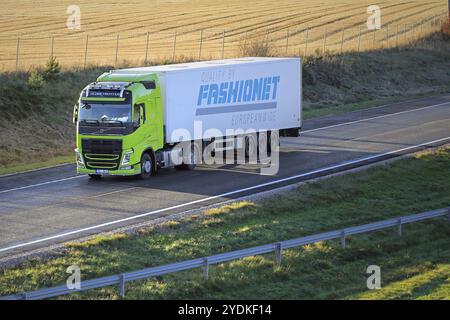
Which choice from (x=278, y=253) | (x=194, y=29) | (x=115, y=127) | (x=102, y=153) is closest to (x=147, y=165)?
(x=102, y=153)

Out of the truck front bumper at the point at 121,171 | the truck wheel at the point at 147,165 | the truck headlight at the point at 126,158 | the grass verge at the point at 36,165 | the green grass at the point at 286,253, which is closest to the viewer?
the green grass at the point at 286,253

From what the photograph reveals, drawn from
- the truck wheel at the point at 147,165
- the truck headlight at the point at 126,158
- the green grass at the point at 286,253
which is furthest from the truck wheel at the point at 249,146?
the truck headlight at the point at 126,158

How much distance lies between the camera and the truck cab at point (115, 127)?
103ft

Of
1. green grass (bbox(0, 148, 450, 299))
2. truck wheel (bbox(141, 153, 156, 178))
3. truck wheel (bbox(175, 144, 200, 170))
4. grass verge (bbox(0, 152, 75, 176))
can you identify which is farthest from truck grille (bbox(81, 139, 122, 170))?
green grass (bbox(0, 148, 450, 299))

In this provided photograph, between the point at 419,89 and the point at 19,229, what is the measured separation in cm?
3901

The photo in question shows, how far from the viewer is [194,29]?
2753 inches

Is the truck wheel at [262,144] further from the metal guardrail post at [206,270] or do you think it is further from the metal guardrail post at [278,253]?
the metal guardrail post at [206,270]

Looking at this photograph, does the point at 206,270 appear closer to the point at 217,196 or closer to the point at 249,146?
the point at 217,196

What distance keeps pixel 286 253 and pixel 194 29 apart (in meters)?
48.3

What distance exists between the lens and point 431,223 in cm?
2748

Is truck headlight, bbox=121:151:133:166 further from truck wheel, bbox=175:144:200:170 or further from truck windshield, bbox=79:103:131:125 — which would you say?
truck wheel, bbox=175:144:200:170

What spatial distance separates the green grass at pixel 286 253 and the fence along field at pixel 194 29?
22739mm
